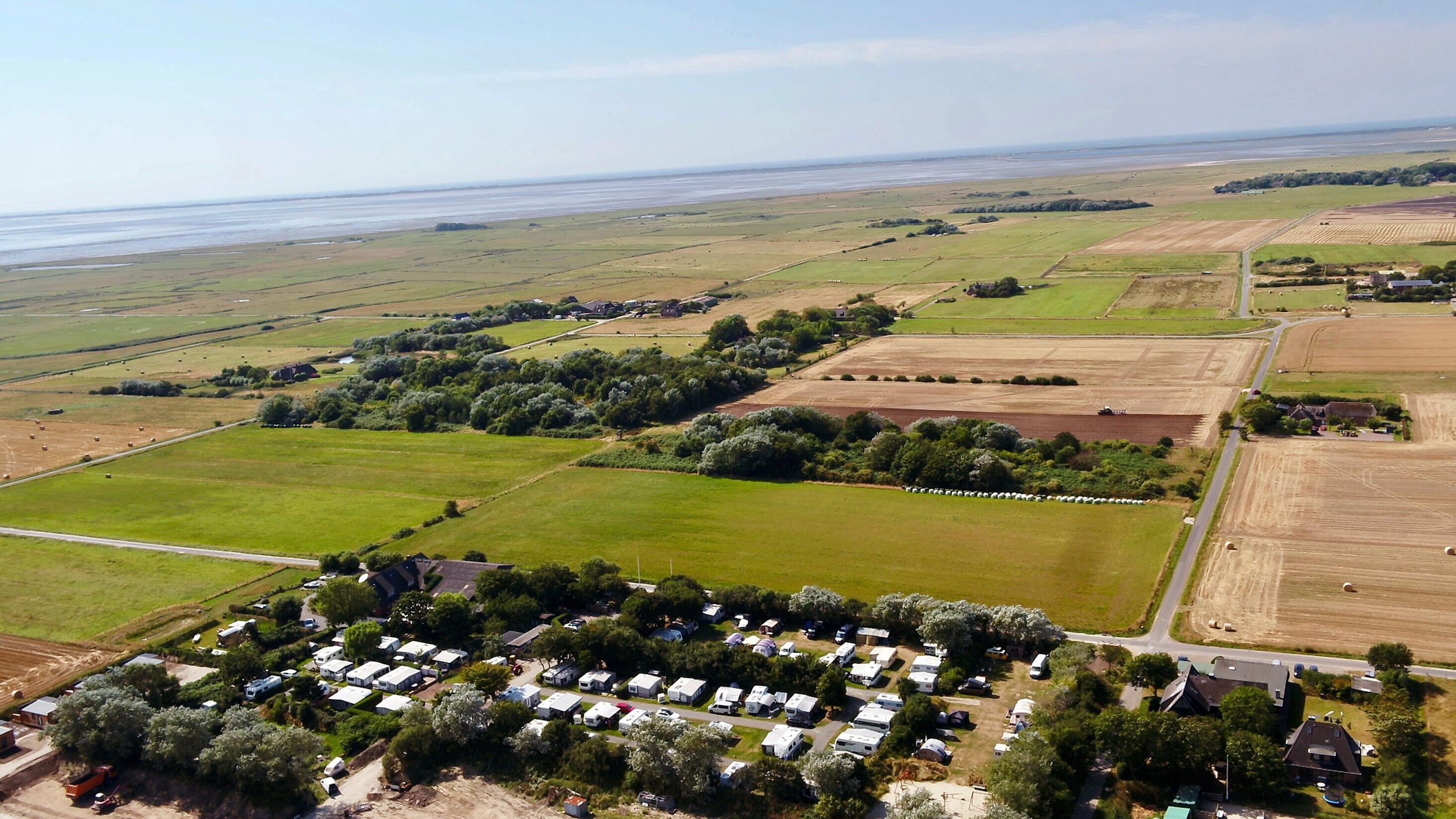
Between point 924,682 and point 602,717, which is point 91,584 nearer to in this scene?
point 602,717

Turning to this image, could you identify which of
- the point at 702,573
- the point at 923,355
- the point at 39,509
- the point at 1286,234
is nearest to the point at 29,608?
the point at 39,509

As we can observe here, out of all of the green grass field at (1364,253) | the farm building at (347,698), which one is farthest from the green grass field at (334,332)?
the green grass field at (1364,253)

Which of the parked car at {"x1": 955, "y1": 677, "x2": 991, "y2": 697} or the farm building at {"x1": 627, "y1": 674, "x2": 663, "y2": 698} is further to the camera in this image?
the farm building at {"x1": 627, "y1": 674, "x2": 663, "y2": 698}

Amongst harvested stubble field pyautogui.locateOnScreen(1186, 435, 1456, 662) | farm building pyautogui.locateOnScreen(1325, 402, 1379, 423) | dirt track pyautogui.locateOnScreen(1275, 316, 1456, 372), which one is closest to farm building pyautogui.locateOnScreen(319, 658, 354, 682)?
harvested stubble field pyautogui.locateOnScreen(1186, 435, 1456, 662)

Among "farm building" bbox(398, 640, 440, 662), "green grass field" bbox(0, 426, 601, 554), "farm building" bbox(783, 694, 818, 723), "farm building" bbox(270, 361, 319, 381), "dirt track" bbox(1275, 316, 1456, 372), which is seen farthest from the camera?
"farm building" bbox(270, 361, 319, 381)

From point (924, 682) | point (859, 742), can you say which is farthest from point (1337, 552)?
point (859, 742)

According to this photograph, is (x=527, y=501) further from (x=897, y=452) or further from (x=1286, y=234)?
(x=1286, y=234)

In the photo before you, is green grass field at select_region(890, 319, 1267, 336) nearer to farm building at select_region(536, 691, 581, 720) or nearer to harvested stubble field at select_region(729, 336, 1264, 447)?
harvested stubble field at select_region(729, 336, 1264, 447)
